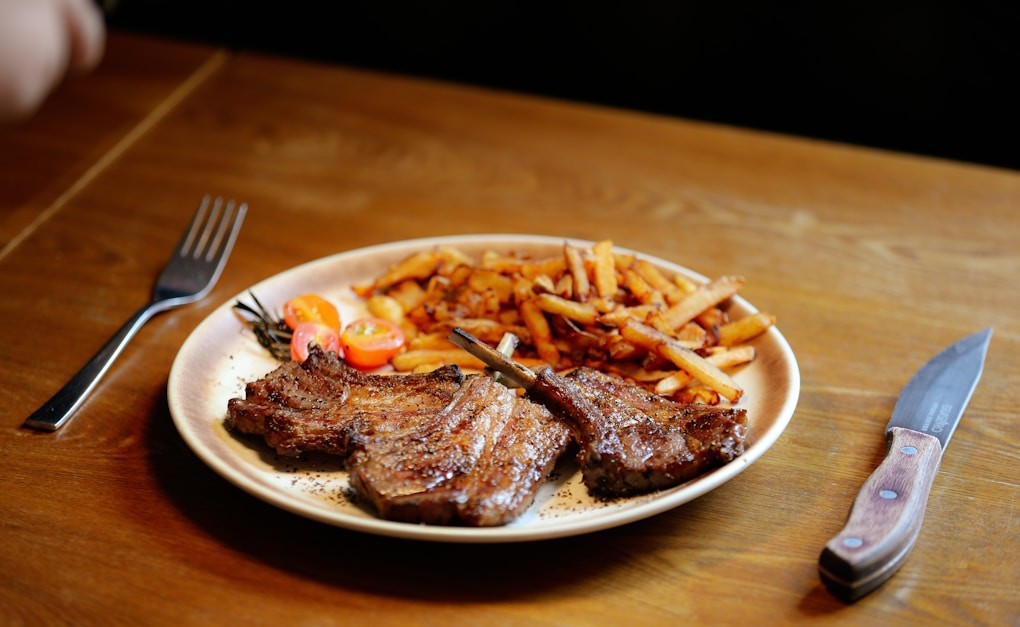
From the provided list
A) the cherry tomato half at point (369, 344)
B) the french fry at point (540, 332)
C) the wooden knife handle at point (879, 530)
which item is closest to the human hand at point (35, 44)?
the cherry tomato half at point (369, 344)

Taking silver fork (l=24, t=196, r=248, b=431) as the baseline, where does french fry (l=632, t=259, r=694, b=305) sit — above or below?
above

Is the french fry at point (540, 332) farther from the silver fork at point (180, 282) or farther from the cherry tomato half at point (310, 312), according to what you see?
the silver fork at point (180, 282)

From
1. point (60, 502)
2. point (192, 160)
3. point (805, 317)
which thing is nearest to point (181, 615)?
point (60, 502)

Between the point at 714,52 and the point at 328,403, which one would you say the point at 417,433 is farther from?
the point at 714,52

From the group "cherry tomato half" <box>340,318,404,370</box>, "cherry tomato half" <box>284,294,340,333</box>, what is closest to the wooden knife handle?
"cherry tomato half" <box>340,318,404,370</box>

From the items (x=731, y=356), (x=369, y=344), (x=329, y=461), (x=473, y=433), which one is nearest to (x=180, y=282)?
(x=369, y=344)

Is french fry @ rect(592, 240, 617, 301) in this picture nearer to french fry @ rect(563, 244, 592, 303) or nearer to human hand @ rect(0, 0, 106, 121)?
french fry @ rect(563, 244, 592, 303)

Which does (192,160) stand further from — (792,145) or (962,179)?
(962,179)
